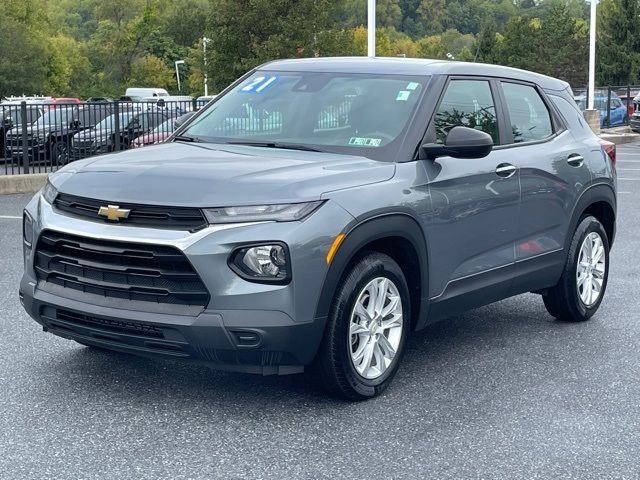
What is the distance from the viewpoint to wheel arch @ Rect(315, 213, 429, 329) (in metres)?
4.98

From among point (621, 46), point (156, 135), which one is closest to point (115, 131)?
point (156, 135)

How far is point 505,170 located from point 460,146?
Result: 0.78 meters

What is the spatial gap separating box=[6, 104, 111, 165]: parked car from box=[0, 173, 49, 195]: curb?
55cm

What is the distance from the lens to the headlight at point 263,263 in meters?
4.80

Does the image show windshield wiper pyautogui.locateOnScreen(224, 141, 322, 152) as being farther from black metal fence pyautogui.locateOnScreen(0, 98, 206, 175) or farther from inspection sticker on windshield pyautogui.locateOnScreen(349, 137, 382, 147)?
black metal fence pyautogui.locateOnScreen(0, 98, 206, 175)

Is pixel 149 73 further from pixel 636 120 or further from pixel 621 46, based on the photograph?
pixel 636 120

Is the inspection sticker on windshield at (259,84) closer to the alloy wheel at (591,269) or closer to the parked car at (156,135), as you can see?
the alloy wheel at (591,269)

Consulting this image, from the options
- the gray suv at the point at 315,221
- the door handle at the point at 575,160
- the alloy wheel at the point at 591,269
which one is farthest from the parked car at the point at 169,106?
the door handle at the point at 575,160

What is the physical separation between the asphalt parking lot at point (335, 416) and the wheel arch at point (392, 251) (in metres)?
0.53

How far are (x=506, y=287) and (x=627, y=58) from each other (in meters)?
65.1

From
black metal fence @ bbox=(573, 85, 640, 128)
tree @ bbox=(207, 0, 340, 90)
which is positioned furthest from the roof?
black metal fence @ bbox=(573, 85, 640, 128)

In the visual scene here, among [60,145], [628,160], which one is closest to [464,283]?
[60,145]

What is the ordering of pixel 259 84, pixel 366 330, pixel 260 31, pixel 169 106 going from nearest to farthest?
pixel 366 330 < pixel 259 84 < pixel 169 106 < pixel 260 31

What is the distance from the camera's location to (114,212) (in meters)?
4.94
